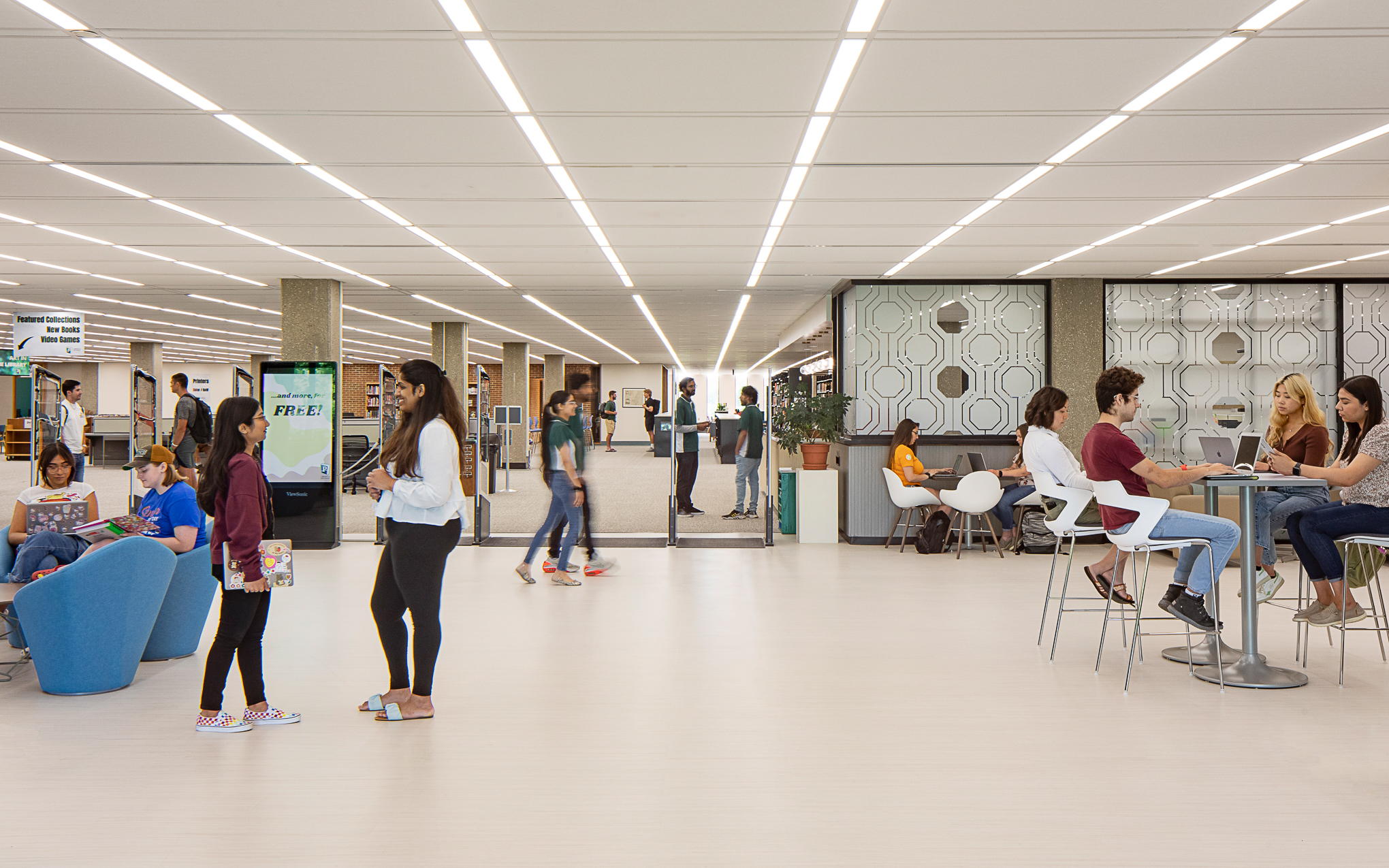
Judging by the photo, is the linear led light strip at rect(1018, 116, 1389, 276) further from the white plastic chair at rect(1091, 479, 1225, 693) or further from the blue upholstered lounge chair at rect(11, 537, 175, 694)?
the blue upholstered lounge chair at rect(11, 537, 175, 694)

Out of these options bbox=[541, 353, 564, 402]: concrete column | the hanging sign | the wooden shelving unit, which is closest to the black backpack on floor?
the hanging sign

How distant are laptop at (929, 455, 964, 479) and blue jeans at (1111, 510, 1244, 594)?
181 inches

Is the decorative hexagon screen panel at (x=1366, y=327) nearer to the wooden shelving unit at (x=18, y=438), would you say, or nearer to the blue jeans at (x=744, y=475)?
the blue jeans at (x=744, y=475)

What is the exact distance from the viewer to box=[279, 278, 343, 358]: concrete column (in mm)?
9508

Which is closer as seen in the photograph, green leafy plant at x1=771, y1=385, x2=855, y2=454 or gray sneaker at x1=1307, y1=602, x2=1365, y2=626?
gray sneaker at x1=1307, y1=602, x2=1365, y2=626

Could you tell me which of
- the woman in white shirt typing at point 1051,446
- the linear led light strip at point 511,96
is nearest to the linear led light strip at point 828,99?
the linear led light strip at point 511,96

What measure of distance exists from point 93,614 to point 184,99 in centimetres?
241

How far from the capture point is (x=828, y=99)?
417cm

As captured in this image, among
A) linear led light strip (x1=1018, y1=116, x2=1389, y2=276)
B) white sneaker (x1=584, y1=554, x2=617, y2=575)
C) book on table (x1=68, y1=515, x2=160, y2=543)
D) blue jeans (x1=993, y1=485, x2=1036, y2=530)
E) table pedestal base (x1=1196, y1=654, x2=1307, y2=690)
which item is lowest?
table pedestal base (x1=1196, y1=654, x2=1307, y2=690)

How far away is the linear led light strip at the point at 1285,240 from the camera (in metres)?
6.57

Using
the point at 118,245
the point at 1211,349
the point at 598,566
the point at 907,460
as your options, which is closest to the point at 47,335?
the point at 118,245

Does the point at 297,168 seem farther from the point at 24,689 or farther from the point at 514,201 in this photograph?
the point at 24,689

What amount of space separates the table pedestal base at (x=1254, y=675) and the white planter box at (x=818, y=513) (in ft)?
17.4

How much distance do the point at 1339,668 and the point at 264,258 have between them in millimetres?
8502
